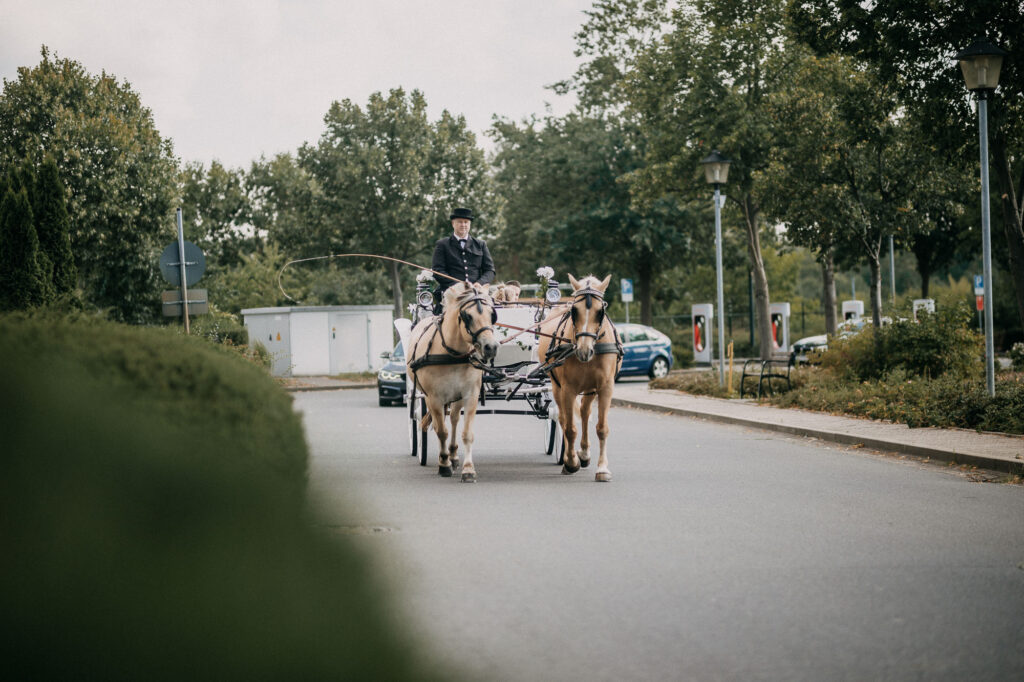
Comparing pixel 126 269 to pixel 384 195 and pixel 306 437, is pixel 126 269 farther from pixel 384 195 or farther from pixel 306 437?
pixel 306 437

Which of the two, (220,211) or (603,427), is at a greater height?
(220,211)

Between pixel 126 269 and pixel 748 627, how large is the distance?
38.2 metres

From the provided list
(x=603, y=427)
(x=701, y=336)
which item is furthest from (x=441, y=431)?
(x=701, y=336)

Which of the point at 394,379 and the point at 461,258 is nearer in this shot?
the point at 461,258

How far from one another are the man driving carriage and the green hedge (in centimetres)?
987

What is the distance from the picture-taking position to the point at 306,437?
3.01m

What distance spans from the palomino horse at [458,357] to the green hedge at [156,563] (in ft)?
26.2

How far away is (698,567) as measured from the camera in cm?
659

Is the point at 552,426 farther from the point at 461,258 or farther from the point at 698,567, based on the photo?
the point at 698,567

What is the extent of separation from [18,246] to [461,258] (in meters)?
7.79

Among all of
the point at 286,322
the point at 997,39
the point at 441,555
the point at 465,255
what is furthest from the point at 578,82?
the point at 441,555

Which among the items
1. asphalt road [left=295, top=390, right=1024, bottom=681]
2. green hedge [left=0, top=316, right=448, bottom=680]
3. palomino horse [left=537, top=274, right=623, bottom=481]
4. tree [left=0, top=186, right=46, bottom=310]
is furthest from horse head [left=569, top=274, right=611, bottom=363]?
tree [left=0, top=186, right=46, bottom=310]

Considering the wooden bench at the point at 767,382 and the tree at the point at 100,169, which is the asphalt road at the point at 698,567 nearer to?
the wooden bench at the point at 767,382

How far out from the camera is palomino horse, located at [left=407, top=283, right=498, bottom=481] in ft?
34.3
